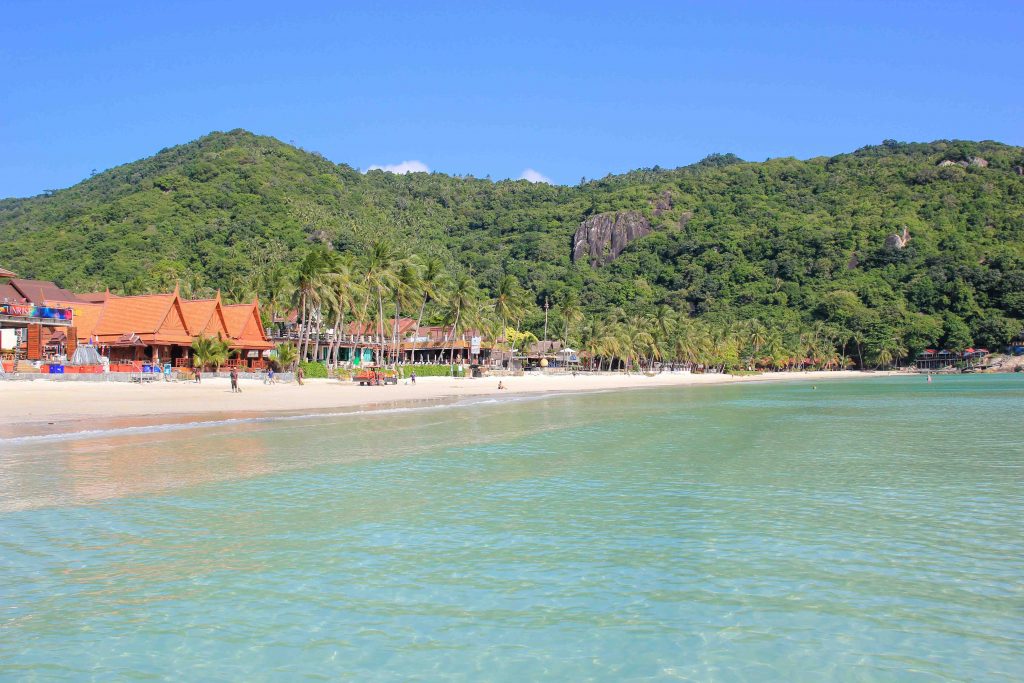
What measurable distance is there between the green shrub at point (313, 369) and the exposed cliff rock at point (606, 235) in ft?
316

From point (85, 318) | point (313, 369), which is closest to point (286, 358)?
point (313, 369)

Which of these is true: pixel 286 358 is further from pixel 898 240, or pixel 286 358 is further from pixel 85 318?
pixel 898 240

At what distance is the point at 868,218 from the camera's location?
5094 inches

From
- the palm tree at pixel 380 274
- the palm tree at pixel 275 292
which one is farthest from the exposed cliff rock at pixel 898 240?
the palm tree at pixel 275 292

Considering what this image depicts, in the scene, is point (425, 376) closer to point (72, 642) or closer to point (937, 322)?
point (72, 642)

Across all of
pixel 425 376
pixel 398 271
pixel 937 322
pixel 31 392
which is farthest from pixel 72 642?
pixel 937 322

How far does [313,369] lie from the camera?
45281 millimetres

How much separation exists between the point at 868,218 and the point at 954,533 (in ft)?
445

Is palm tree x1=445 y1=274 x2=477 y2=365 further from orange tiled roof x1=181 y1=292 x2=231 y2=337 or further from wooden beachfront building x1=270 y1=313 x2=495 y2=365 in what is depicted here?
orange tiled roof x1=181 y1=292 x2=231 y2=337

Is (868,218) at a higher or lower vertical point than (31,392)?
higher

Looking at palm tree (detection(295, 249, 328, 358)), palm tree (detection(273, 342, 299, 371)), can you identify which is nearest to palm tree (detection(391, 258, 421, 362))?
palm tree (detection(295, 249, 328, 358))

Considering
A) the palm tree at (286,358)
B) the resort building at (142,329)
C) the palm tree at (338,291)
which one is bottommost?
the palm tree at (286,358)

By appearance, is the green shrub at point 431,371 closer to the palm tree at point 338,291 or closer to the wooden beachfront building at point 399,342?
the wooden beachfront building at point 399,342

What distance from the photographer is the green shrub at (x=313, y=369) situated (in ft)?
147
